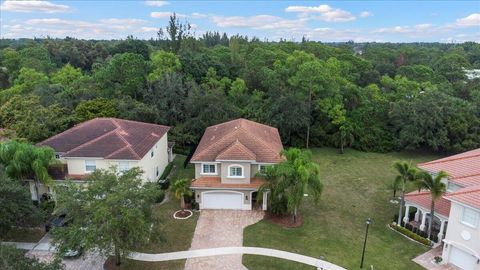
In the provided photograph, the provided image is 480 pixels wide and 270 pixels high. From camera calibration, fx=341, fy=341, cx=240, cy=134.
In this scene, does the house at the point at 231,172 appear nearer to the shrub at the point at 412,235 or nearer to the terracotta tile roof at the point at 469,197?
the shrub at the point at 412,235

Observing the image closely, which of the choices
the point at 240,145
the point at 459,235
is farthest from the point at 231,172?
the point at 459,235

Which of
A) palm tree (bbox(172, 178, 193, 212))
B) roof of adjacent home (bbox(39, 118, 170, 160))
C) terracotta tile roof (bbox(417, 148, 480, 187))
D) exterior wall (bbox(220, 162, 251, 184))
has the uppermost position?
roof of adjacent home (bbox(39, 118, 170, 160))

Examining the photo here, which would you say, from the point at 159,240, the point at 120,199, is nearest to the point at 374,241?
the point at 159,240

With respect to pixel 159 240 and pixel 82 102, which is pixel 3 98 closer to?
pixel 82 102

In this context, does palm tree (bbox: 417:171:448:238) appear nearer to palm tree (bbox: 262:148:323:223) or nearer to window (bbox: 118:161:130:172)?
palm tree (bbox: 262:148:323:223)

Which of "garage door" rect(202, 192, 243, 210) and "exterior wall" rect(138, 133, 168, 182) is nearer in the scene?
"garage door" rect(202, 192, 243, 210)

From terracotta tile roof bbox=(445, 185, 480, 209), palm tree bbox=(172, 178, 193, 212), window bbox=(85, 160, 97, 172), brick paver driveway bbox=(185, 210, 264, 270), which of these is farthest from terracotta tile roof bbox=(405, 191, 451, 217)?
window bbox=(85, 160, 97, 172)

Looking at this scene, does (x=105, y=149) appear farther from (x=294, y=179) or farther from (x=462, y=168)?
(x=462, y=168)
